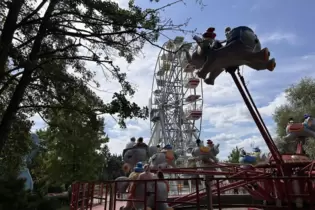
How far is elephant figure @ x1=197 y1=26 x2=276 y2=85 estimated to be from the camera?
5.93 m

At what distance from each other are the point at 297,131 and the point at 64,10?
7.31m

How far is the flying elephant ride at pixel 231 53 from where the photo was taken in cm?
595

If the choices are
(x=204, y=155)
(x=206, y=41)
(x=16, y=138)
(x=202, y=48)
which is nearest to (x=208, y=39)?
(x=206, y=41)

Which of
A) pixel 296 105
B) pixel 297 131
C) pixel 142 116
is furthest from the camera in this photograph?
pixel 296 105

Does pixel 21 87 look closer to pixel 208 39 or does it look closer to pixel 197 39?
pixel 197 39

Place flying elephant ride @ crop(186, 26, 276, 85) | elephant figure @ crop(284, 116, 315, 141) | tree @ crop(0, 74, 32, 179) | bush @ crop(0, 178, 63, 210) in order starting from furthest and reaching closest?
elephant figure @ crop(284, 116, 315, 141), bush @ crop(0, 178, 63, 210), tree @ crop(0, 74, 32, 179), flying elephant ride @ crop(186, 26, 276, 85)

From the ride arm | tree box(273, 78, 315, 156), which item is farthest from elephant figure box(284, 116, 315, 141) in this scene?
tree box(273, 78, 315, 156)

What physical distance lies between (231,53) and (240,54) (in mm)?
164

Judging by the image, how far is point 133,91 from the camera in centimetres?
666

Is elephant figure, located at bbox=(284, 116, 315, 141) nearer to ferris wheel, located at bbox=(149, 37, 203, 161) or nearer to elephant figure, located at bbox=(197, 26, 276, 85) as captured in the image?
elephant figure, located at bbox=(197, 26, 276, 85)

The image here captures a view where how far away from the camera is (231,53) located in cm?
598

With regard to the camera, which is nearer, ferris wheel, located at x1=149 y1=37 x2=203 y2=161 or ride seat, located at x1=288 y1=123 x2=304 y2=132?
ride seat, located at x1=288 y1=123 x2=304 y2=132

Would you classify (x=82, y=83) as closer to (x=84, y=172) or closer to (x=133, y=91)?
(x=133, y=91)

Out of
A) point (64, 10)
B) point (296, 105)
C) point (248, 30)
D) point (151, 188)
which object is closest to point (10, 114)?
point (64, 10)
